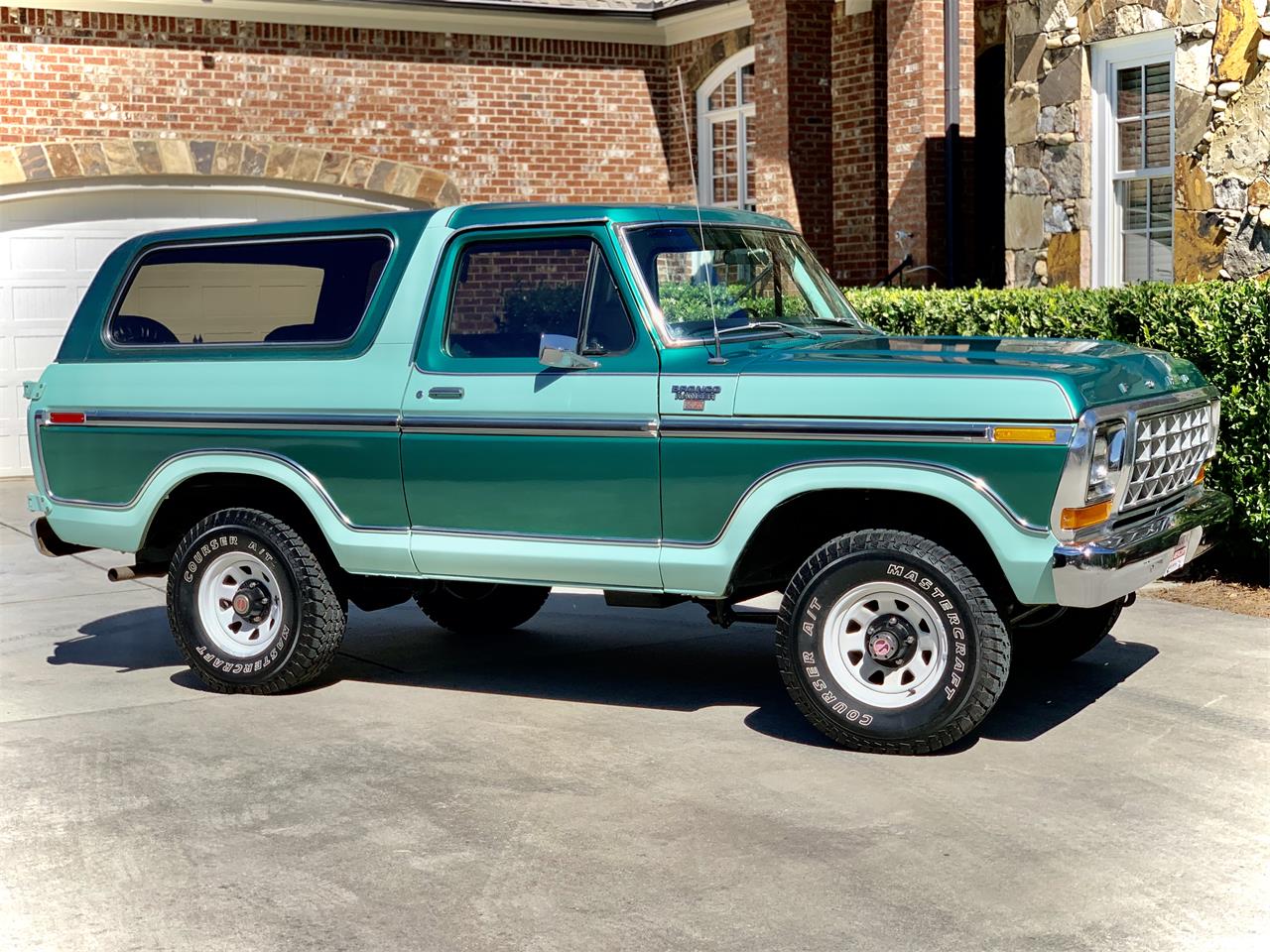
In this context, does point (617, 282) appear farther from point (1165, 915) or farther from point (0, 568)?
point (0, 568)

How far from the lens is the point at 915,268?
586 inches

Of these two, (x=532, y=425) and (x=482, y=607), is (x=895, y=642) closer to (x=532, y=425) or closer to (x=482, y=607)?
(x=532, y=425)

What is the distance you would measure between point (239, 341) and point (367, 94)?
11.1 meters

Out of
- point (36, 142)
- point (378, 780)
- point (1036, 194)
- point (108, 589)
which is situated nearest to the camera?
point (378, 780)

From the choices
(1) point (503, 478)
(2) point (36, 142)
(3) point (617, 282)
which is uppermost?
(2) point (36, 142)

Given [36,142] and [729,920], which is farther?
[36,142]

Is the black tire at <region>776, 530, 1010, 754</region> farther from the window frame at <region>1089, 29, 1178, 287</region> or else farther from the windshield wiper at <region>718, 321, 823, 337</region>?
the window frame at <region>1089, 29, 1178, 287</region>

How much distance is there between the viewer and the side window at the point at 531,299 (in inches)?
262

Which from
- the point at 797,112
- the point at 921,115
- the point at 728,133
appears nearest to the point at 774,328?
the point at 921,115

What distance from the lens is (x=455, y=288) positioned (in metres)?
7.13

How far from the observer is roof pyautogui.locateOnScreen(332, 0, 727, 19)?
1805 cm

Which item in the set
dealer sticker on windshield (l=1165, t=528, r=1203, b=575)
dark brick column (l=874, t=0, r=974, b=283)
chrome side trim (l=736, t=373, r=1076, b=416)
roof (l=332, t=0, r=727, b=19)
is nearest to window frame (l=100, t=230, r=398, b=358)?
chrome side trim (l=736, t=373, r=1076, b=416)

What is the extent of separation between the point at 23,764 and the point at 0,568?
5.16 meters

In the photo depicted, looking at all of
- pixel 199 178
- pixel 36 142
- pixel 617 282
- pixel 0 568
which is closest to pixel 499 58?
pixel 199 178
